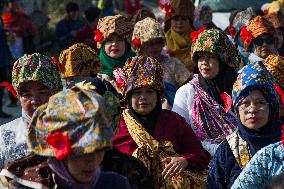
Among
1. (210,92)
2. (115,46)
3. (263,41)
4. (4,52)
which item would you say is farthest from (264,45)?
(4,52)

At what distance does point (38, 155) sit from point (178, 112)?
110 inches

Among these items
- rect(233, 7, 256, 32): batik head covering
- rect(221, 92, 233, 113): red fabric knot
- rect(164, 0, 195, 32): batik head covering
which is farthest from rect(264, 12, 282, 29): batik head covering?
rect(221, 92, 233, 113): red fabric knot

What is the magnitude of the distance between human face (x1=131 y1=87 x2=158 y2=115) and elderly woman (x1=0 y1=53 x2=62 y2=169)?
0.67m

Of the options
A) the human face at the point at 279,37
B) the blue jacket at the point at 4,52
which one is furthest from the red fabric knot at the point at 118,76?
the blue jacket at the point at 4,52

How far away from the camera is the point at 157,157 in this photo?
237 inches

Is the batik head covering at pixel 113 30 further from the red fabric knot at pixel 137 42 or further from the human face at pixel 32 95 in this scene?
the human face at pixel 32 95

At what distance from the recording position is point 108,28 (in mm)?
8703

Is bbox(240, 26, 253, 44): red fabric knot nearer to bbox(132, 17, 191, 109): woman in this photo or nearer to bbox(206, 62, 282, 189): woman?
bbox(132, 17, 191, 109): woman

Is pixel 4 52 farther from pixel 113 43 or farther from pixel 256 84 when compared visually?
pixel 256 84

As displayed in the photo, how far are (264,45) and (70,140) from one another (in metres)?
5.16

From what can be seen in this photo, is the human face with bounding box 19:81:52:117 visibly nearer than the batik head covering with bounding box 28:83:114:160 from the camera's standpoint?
No

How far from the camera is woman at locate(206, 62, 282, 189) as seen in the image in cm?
553

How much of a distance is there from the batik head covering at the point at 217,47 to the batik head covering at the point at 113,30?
4.33 feet

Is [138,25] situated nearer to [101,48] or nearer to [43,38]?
[101,48]
